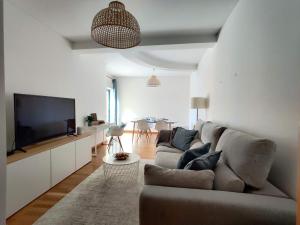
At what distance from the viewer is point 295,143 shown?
1.32 metres

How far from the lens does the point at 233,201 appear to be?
118 cm

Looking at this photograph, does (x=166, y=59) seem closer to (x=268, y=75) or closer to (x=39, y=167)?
(x=268, y=75)

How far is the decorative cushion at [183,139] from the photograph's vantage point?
3.26m

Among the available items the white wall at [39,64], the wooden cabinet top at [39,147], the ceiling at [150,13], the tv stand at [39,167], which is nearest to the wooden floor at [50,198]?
the tv stand at [39,167]

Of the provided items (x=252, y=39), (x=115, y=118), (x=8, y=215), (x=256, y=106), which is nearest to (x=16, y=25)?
(x=8, y=215)

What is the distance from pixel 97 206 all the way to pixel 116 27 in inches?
80.7

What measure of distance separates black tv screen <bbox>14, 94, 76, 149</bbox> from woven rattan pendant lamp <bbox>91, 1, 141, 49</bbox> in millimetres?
1305

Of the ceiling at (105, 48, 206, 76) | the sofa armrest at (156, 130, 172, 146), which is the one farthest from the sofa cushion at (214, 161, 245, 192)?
the ceiling at (105, 48, 206, 76)

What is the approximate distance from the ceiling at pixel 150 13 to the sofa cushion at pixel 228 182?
2068 millimetres

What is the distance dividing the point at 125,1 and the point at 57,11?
3.37ft

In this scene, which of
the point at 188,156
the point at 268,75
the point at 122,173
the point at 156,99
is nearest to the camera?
the point at 268,75

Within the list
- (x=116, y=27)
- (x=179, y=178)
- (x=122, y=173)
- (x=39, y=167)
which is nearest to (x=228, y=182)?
(x=179, y=178)

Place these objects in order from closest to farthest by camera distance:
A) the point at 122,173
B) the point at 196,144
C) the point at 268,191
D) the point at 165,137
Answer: the point at 268,191 → the point at 196,144 → the point at 122,173 → the point at 165,137

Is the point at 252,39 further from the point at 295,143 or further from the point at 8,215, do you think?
the point at 8,215
